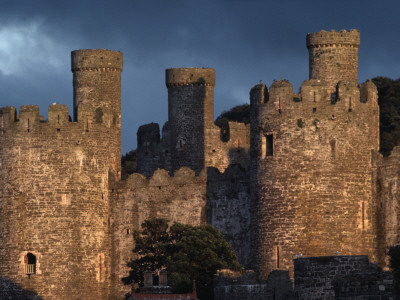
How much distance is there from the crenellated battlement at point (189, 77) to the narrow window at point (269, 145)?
15.6 metres

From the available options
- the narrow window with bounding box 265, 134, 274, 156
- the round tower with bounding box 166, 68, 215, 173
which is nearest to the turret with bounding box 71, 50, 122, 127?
the round tower with bounding box 166, 68, 215, 173

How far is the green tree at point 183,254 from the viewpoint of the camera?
46.8 meters

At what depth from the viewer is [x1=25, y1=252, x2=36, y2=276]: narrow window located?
178 ft

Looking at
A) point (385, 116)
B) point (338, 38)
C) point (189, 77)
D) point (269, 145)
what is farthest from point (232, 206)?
point (385, 116)

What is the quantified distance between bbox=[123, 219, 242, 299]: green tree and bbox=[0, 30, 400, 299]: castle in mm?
1460

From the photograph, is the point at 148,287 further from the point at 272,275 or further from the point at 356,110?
the point at 356,110

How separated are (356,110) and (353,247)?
195 inches

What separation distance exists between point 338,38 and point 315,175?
7.51 meters

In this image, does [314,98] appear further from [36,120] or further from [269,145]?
[36,120]

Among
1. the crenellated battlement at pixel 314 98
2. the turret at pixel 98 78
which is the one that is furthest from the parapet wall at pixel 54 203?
the crenellated battlement at pixel 314 98

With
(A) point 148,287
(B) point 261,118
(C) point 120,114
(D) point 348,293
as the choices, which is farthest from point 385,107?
(D) point 348,293

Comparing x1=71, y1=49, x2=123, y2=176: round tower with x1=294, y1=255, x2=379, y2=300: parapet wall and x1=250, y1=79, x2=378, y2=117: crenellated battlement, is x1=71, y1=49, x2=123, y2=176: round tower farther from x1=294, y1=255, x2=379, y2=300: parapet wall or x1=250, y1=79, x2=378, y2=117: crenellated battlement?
x1=294, y1=255, x2=379, y2=300: parapet wall

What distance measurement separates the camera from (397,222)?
1906 inches

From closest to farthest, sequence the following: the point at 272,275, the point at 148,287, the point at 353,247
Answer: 1. the point at 272,275
2. the point at 148,287
3. the point at 353,247
